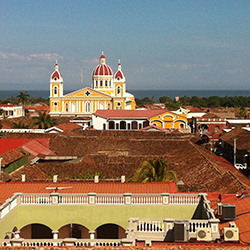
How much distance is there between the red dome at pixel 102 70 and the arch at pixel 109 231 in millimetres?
72301

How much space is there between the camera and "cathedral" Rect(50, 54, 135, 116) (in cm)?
8919

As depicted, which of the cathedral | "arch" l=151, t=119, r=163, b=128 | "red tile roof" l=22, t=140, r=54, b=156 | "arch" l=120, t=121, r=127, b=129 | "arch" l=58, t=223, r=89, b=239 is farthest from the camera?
the cathedral

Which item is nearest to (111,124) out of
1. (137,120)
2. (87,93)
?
(137,120)

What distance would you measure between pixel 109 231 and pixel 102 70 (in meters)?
72.7

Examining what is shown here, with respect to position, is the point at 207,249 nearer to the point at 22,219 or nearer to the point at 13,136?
the point at 22,219

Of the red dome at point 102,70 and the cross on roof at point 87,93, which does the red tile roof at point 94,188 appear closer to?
the cross on roof at point 87,93

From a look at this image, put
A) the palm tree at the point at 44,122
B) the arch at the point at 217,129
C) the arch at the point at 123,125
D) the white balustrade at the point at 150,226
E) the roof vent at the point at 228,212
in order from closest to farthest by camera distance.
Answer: the white balustrade at the point at 150,226, the roof vent at the point at 228,212, the palm tree at the point at 44,122, the arch at the point at 217,129, the arch at the point at 123,125

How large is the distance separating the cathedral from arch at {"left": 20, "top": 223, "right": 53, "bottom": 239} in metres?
69.5

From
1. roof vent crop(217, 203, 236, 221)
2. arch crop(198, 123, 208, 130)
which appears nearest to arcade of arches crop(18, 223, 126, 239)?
roof vent crop(217, 203, 236, 221)

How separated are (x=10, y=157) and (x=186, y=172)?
438 inches

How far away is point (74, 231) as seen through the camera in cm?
1920

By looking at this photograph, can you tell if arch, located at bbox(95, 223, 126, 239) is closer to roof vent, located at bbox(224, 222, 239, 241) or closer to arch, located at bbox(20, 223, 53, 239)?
arch, located at bbox(20, 223, 53, 239)

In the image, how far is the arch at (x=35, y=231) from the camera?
19391 mm

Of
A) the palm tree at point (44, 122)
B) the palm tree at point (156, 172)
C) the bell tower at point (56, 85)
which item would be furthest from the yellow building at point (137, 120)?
the palm tree at point (156, 172)
